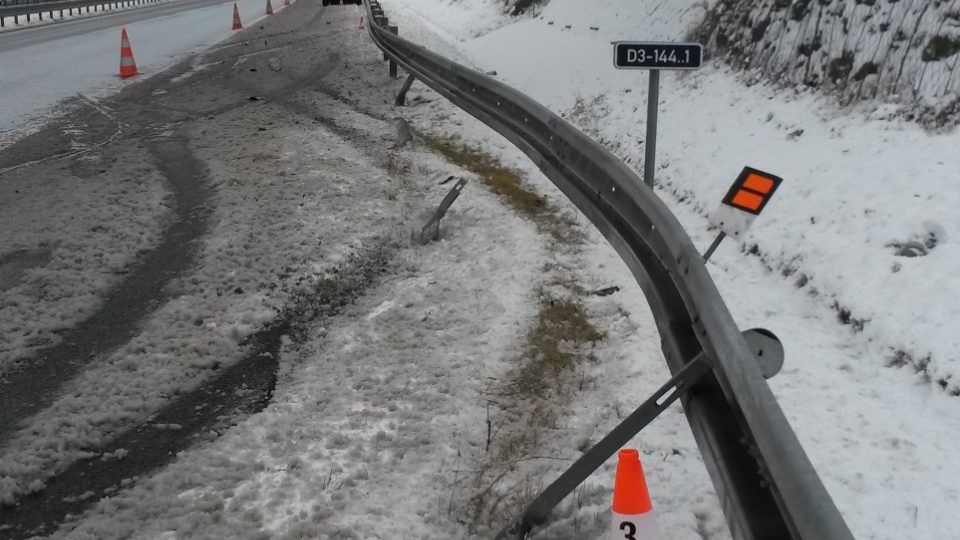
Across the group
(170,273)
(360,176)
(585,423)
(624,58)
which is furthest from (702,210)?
(170,273)

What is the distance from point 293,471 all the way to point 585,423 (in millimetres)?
1460

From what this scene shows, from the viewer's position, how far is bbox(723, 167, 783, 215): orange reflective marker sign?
16.8 feet

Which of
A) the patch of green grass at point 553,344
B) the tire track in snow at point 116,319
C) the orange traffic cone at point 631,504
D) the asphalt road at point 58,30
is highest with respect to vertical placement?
the orange traffic cone at point 631,504

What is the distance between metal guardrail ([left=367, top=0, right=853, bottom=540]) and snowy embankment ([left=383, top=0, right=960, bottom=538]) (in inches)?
21.2

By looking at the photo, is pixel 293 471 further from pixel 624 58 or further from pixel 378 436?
pixel 624 58

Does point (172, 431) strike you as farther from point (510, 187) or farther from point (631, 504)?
point (510, 187)

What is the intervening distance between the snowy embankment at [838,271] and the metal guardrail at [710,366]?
1.77ft

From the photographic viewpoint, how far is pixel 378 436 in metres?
3.81

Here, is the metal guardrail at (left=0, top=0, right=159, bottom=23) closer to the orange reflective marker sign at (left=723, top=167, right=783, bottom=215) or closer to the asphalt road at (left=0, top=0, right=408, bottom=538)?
the asphalt road at (left=0, top=0, right=408, bottom=538)

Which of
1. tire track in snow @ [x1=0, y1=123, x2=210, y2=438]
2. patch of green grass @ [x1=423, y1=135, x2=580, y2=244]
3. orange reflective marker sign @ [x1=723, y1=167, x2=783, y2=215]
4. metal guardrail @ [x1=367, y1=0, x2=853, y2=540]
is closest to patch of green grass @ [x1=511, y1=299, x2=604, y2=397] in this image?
metal guardrail @ [x1=367, y1=0, x2=853, y2=540]

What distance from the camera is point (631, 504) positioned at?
2619mm

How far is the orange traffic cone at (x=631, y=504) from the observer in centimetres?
261

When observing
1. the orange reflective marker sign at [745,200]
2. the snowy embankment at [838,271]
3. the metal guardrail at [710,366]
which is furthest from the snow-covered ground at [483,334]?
the orange reflective marker sign at [745,200]

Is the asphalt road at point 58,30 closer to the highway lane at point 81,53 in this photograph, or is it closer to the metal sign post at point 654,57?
the highway lane at point 81,53
